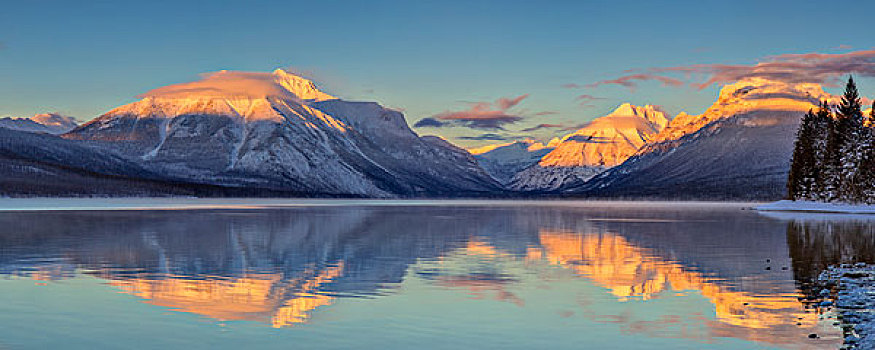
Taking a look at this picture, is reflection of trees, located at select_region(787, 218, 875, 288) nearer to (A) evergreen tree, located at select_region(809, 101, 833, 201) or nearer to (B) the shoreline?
(B) the shoreline

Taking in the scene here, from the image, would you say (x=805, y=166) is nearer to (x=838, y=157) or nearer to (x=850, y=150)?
(x=838, y=157)

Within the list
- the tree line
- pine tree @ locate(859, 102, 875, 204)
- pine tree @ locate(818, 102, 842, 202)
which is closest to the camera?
pine tree @ locate(859, 102, 875, 204)

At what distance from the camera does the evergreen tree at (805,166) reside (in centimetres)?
14612

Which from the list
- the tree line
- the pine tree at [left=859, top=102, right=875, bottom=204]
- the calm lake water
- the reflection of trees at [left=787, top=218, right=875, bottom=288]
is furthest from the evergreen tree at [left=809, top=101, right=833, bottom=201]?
the calm lake water

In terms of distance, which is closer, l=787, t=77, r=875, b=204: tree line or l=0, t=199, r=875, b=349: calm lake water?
l=0, t=199, r=875, b=349: calm lake water

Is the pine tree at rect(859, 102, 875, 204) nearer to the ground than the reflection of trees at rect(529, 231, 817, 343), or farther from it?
farther from it

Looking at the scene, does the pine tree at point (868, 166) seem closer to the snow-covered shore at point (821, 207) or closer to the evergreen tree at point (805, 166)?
the snow-covered shore at point (821, 207)

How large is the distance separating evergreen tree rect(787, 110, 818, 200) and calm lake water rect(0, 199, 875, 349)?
339 feet

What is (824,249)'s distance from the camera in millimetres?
48812

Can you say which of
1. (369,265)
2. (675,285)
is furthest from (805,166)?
(675,285)

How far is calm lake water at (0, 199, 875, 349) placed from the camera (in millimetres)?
20328

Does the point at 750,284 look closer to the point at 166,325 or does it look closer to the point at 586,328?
the point at 586,328

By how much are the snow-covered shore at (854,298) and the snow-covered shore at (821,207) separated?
3650 inches

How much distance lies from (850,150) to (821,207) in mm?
12009
